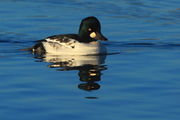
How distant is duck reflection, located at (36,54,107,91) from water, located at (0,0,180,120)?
20mm

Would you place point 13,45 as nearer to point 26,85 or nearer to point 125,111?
point 26,85

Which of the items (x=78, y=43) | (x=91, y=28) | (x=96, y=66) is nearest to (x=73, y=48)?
(x=78, y=43)

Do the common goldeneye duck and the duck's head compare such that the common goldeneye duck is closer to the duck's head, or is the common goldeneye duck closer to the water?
the duck's head

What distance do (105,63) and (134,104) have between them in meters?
4.46

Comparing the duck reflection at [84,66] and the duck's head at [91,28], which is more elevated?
the duck's head at [91,28]

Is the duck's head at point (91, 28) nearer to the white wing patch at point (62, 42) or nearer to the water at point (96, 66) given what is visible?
the white wing patch at point (62, 42)

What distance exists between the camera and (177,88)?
1340 centimetres

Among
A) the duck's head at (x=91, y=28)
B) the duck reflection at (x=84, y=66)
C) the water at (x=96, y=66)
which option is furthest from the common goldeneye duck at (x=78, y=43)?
the water at (x=96, y=66)

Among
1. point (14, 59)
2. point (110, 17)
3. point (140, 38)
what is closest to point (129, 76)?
point (14, 59)

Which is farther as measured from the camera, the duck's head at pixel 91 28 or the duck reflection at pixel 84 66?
the duck's head at pixel 91 28

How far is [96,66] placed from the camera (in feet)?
53.0

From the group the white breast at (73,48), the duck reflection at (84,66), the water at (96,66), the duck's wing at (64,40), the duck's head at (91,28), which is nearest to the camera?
the water at (96,66)

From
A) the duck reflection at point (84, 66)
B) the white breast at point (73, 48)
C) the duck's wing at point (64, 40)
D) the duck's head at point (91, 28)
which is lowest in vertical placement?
the duck reflection at point (84, 66)

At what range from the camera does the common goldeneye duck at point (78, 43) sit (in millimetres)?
18125
